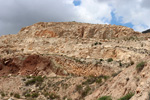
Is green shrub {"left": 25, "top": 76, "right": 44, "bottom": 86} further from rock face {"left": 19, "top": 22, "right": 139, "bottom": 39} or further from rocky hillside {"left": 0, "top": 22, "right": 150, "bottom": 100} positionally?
rock face {"left": 19, "top": 22, "right": 139, "bottom": 39}

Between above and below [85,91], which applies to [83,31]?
above

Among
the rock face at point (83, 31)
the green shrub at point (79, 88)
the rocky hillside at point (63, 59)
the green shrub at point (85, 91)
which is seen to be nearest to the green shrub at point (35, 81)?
the rocky hillside at point (63, 59)

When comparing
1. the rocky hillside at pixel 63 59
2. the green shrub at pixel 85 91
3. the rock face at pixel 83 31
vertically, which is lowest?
the green shrub at pixel 85 91

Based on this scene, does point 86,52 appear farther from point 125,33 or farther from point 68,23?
point 68,23

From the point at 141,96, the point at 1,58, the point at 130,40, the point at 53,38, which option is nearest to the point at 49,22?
the point at 53,38

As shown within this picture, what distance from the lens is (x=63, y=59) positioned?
2316cm

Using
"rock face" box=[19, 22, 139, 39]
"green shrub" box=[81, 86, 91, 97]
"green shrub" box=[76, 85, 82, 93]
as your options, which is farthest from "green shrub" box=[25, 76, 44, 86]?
"rock face" box=[19, 22, 139, 39]

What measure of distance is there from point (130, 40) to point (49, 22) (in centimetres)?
1461

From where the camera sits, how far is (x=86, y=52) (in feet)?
79.6

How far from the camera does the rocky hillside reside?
18.4 meters

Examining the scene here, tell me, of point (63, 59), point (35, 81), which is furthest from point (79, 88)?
point (63, 59)

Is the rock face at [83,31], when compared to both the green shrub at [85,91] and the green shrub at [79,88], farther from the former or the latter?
the green shrub at [85,91]

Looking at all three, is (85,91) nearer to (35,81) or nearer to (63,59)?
(35,81)

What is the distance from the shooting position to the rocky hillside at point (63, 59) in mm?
18362
